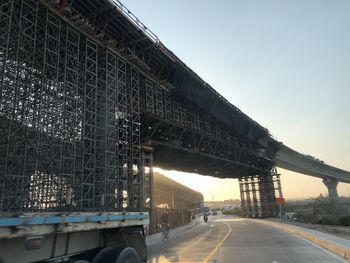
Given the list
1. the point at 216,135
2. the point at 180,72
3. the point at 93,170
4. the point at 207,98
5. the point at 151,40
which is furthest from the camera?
the point at 216,135

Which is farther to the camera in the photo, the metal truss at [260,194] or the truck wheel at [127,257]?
the metal truss at [260,194]

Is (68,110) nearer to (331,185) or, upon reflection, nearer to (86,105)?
(86,105)

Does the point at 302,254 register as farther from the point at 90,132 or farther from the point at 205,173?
the point at 205,173

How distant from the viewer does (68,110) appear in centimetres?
2614

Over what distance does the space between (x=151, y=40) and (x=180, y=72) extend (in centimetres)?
672

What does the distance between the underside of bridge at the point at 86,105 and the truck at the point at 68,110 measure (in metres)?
0.08

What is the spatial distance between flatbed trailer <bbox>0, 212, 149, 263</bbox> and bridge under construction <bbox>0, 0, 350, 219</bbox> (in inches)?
288

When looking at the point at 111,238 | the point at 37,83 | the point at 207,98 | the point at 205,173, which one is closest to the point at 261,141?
the point at 205,173

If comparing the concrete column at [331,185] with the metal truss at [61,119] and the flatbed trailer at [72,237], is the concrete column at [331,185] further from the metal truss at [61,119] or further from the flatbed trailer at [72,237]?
the flatbed trailer at [72,237]

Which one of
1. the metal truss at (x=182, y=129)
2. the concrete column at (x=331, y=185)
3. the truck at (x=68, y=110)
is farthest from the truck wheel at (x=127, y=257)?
the concrete column at (x=331, y=185)

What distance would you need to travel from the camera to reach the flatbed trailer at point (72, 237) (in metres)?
5.53

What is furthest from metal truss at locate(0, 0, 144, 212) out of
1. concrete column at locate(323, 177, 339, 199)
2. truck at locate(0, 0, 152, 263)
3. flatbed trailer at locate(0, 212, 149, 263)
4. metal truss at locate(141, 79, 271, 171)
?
A: concrete column at locate(323, 177, 339, 199)

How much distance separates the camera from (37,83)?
78.3 feet

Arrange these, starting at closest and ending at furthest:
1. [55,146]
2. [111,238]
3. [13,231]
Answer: [13,231] → [111,238] → [55,146]
